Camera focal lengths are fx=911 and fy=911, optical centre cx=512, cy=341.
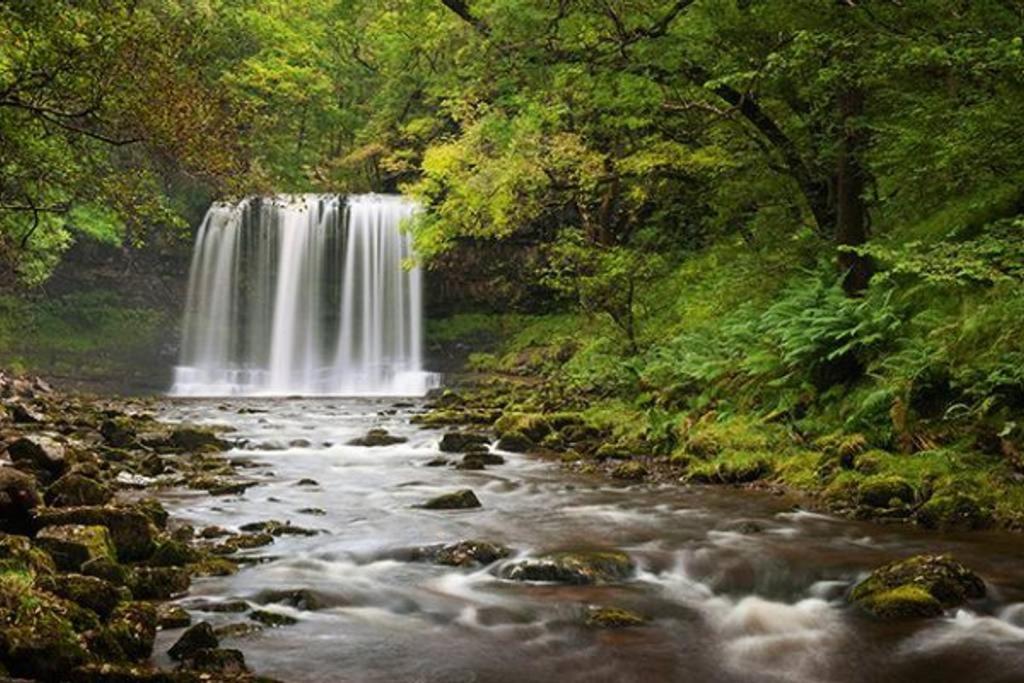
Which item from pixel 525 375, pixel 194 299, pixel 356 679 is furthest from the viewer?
pixel 194 299

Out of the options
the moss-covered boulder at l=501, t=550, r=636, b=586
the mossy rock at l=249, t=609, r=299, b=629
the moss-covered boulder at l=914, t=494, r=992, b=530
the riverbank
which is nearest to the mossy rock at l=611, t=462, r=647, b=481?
the riverbank

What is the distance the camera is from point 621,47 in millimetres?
12438

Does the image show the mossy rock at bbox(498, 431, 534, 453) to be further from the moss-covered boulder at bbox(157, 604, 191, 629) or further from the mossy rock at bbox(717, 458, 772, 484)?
the moss-covered boulder at bbox(157, 604, 191, 629)

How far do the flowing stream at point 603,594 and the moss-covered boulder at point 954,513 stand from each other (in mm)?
290

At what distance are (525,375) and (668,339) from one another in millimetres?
10012

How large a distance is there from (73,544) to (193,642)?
1.61m

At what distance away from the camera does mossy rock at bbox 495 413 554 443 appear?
15.8m

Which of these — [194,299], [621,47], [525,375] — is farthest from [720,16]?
[194,299]

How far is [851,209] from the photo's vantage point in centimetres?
1327

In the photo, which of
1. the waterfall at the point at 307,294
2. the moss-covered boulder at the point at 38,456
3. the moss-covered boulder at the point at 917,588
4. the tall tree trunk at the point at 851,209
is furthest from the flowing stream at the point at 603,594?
the waterfall at the point at 307,294

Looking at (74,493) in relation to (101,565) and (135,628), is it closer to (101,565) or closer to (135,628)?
(101,565)

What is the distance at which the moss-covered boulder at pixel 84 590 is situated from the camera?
5.40m

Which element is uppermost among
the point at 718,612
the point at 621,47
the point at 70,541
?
the point at 621,47

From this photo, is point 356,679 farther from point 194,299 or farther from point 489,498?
point 194,299
